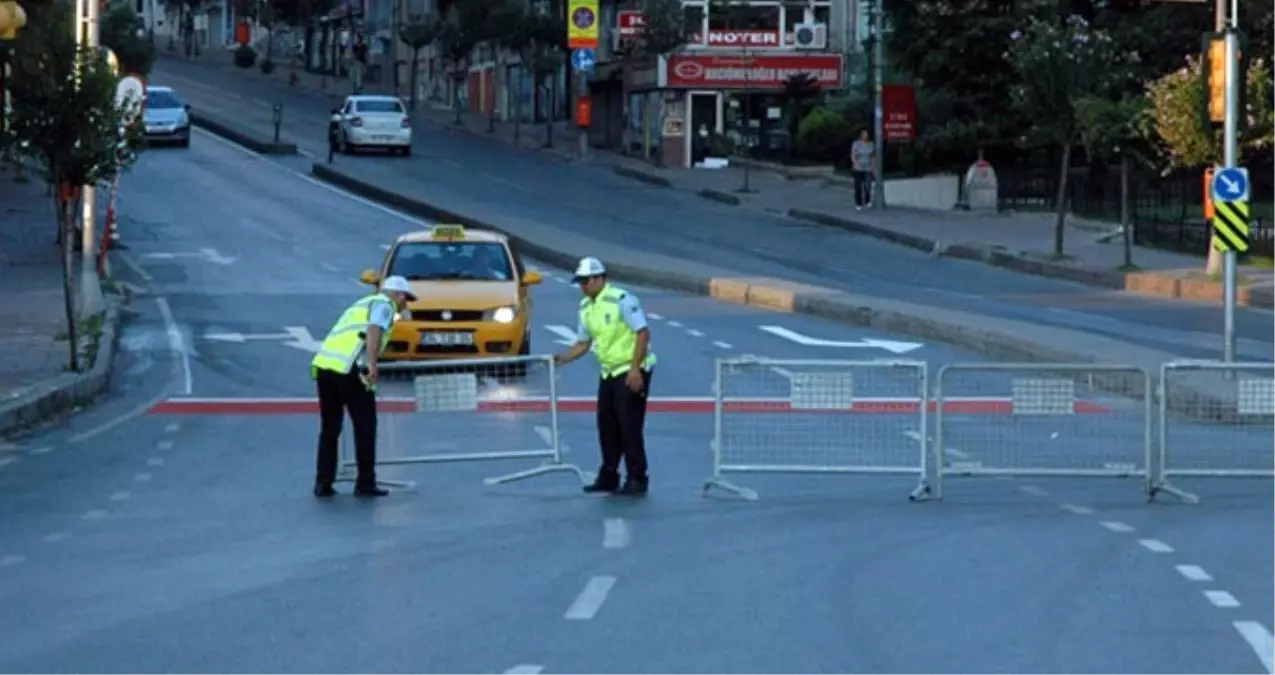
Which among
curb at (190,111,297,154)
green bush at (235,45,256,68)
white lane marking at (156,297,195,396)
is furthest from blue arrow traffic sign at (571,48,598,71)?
green bush at (235,45,256,68)

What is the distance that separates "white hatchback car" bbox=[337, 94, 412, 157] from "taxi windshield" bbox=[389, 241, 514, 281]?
41.7m

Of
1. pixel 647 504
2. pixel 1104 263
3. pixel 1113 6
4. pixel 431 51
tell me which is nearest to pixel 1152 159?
pixel 1104 263

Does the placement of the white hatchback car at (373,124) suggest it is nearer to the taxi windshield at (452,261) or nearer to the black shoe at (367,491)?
the taxi windshield at (452,261)

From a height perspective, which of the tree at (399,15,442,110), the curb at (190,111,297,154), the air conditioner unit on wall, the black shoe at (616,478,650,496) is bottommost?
the black shoe at (616,478,650,496)

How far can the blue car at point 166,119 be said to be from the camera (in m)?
69.2

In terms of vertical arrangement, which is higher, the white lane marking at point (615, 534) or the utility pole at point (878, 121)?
the utility pole at point (878, 121)

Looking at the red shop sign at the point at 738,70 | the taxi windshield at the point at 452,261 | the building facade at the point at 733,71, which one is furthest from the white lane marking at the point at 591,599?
the red shop sign at the point at 738,70

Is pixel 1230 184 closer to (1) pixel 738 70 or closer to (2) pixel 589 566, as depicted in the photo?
(2) pixel 589 566

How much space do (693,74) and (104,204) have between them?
976 inches

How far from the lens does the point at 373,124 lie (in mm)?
70375

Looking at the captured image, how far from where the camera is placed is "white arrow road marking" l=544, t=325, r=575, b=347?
31.2 meters

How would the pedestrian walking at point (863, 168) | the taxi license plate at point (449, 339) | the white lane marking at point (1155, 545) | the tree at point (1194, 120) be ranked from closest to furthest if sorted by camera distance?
1. the white lane marking at point (1155, 545)
2. the taxi license plate at point (449, 339)
3. the tree at point (1194, 120)
4. the pedestrian walking at point (863, 168)

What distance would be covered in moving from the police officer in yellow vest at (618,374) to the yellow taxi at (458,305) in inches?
352

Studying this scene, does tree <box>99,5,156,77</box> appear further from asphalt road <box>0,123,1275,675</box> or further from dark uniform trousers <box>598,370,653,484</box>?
dark uniform trousers <box>598,370,653,484</box>
